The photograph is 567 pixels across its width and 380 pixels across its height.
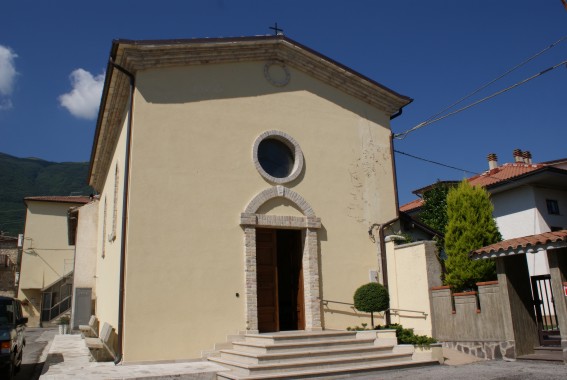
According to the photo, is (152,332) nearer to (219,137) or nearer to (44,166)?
(219,137)

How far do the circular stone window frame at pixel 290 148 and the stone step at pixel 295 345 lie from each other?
4.09m

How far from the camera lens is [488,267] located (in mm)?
11633

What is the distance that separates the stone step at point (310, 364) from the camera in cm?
892

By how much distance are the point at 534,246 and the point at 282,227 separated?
5.61m

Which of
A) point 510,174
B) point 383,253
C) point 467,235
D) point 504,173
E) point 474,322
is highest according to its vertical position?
point 504,173

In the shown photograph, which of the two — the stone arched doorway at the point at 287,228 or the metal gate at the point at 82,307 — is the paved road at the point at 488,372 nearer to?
the stone arched doorway at the point at 287,228

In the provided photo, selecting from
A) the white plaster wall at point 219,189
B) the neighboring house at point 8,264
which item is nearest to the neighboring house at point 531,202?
the white plaster wall at point 219,189

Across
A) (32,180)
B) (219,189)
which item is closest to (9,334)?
(219,189)

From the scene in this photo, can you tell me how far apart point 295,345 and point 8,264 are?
131 ft

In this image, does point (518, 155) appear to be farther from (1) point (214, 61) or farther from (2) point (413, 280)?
(1) point (214, 61)

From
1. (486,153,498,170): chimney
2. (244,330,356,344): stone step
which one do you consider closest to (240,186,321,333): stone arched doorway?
(244,330,356,344): stone step

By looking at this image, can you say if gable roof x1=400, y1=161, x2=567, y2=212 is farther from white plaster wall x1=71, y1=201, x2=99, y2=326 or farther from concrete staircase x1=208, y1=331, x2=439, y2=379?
white plaster wall x1=71, y1=201, x2=99, y2=326

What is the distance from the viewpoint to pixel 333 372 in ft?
30.4

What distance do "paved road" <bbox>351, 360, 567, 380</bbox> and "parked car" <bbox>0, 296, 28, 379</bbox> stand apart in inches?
245
